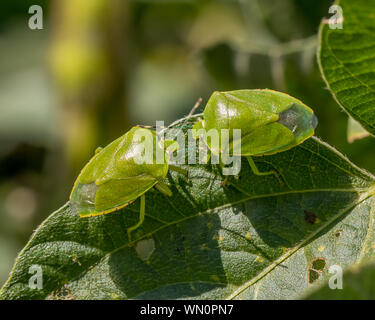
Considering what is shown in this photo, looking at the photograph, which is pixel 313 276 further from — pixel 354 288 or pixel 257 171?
pixel 257 171

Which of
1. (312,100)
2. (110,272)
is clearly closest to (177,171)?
(110,272)

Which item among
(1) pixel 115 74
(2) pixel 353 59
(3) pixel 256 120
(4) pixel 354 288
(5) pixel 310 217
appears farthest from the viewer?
(1) pixel 115 74

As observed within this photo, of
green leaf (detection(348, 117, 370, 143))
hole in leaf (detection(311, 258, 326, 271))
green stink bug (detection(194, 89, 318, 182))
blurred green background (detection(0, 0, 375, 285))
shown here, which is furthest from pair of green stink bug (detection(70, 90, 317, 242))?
blurred green background (detection(0, 0, 375, 285))

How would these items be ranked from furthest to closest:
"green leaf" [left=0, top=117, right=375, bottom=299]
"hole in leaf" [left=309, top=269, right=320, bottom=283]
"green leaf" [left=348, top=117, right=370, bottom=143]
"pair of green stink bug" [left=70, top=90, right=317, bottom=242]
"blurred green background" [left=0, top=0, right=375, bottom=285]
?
"blurred green background" [left=0, top=0, right=375, bottom=285]
"green leaf" [left=348, top=117, right=370, bottom=143]
"pair of green stink bug" [left=70, top=90, right=317, bottom=242]
"green leaf" [left=0, top=117, right=375, bottom=299]
"hole in leaf" [left=309, top=269, right=320, bottom=283]

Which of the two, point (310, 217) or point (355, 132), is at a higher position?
point (355, 132)

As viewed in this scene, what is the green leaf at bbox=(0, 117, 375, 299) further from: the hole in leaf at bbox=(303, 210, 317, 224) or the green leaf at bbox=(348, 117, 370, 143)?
the green leaf at bbox=(348, 117, 370, 143)

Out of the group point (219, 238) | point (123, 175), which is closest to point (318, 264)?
point (219, 238)

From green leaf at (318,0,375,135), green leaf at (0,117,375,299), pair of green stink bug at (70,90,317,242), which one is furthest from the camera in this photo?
pair of green stink bug at (70,90,317,242)
